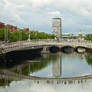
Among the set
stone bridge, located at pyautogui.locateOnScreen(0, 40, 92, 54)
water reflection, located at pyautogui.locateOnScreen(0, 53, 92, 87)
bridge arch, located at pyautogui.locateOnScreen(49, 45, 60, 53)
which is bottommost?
bridge arch, located at pyautogui.locateOnScreen(49, 45, 60, 53)

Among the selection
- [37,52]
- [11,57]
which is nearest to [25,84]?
[11,57]

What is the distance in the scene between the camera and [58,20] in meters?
183

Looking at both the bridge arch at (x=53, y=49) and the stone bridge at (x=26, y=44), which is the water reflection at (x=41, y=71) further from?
the bridge arch at (x=53, y=49)

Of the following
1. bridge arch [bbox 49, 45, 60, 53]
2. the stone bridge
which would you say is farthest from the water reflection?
bridge arch [bbox 49, 45, 60, 53]

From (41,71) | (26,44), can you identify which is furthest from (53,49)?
(41,71)

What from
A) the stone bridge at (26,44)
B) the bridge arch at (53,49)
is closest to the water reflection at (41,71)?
the stone bridge at (26,44)

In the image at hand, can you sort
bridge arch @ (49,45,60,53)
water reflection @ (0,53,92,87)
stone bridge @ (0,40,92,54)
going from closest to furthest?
water reflection @ (0,53,92,87)
stone bridge @ (0,40,92,54)
bridge arch @ (49,45,60,53)

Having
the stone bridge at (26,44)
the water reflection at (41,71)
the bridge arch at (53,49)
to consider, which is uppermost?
the stone bridge at (26,44)

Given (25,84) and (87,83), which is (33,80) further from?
(87,83)

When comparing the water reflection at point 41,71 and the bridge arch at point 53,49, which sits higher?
the water reflection at point 41,71

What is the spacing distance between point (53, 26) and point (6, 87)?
165 meters

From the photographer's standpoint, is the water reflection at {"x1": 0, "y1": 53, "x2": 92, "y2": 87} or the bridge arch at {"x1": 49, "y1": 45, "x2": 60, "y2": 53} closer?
the water reflection at {"x1": 0, "y1": 53, "x2": 92, "y2": 87}

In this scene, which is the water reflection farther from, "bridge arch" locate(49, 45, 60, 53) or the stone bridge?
"bridge arch" locate(49, 45, 60, 53)

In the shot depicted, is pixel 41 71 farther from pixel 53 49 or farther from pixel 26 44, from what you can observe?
pixel 53 49
